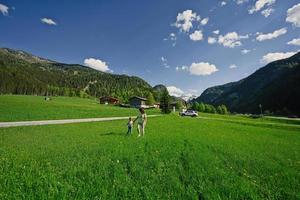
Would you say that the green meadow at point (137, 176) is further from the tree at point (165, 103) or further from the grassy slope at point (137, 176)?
the tree at point (165, 103)

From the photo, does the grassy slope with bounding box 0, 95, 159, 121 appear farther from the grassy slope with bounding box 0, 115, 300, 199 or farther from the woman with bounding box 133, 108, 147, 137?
the grassy slope with bounding box 0, 115, 300, 199

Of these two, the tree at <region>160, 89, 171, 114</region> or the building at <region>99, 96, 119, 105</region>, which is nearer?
the tree at <region>160, 89, 171, 114</region>

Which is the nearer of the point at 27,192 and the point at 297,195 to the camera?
the point at 27,192

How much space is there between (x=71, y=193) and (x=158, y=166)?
4127 mm

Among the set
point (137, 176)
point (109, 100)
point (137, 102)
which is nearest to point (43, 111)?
point (137, 176)

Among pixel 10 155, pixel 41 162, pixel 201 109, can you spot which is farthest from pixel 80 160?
pixel 201 109

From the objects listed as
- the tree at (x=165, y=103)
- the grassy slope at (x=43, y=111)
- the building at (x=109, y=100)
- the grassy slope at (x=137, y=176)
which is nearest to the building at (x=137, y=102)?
the building at (x=109, y=100)

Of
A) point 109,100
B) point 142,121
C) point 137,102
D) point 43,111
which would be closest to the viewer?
point 142,121

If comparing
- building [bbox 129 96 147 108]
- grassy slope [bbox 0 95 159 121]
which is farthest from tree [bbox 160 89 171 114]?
building [bbox 129 96 147 108]

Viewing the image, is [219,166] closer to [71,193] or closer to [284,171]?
[284,171]

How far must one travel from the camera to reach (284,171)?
33.5 feet

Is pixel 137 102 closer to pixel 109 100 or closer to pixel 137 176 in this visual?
pixel 109 100

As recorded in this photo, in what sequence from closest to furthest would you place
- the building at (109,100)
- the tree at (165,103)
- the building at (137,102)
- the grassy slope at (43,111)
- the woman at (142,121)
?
the woman at (142,121), the grassy slope at (43,111), the tree at (165,103), the building at (137,102), the building at (109,100)

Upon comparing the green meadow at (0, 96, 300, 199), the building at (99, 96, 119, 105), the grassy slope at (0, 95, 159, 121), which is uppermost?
the building at (99, 96, 119, 105)
